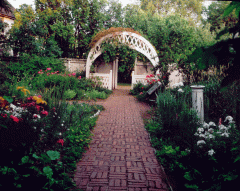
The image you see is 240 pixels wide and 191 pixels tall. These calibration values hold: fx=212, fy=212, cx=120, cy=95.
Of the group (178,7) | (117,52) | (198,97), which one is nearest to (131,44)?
(117,52)

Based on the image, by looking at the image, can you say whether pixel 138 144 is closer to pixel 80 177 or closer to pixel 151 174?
pixel 151 174

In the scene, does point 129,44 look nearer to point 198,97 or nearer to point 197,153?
point 198,97

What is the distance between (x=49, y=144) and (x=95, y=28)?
43.0 feet

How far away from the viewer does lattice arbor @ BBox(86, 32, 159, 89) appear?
11266 mm

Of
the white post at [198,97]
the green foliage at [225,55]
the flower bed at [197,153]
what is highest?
the green foliage at [225,55]

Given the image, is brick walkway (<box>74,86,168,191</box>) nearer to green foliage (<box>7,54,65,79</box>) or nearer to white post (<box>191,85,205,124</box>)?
white post (<box>191,85,205,124</box>)

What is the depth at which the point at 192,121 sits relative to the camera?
3.78 metres

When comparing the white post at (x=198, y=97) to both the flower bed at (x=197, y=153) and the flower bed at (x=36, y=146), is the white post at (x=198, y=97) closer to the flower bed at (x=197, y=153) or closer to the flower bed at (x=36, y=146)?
the flower bed at (x=197, y=153)

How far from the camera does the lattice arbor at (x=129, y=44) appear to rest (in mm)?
11266

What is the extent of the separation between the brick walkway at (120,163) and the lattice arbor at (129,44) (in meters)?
6.96

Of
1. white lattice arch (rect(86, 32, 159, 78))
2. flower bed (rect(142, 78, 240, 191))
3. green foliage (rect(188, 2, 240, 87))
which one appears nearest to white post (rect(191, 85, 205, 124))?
flower bed (rect(142, 78, 240, 191))

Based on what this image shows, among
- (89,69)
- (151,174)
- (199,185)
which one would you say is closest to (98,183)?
(151,174)

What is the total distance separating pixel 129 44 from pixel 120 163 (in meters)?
9.37

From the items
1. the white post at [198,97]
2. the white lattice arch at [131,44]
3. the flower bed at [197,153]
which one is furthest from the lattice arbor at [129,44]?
the flower bed at [197,153]
